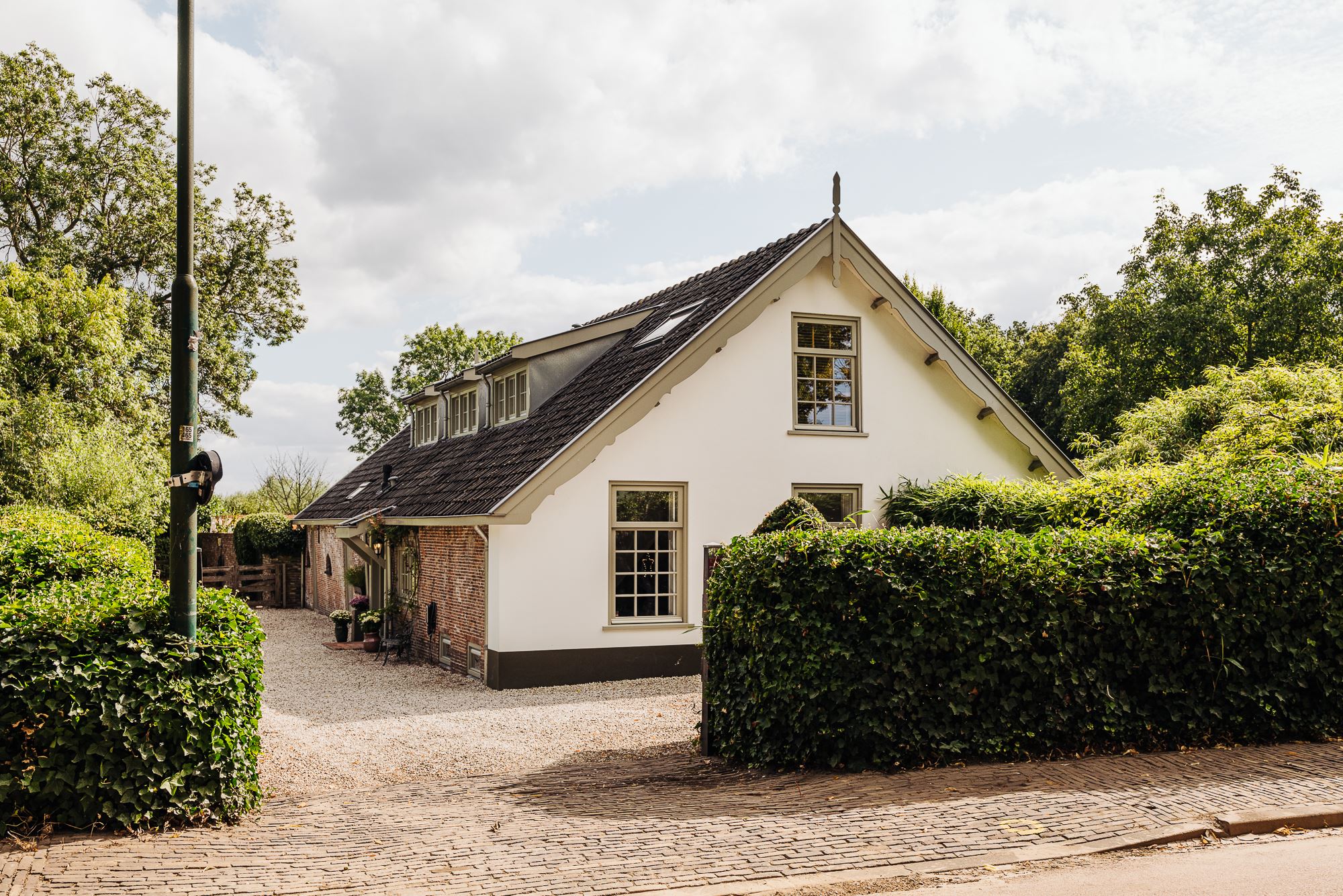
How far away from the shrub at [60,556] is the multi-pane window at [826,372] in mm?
9963

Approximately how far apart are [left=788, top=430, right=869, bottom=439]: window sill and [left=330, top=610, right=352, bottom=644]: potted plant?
10.4 meters

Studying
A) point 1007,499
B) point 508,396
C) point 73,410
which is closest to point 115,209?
point 73,410

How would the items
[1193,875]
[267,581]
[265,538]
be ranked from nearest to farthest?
[1193,875] < [265,538] < [267,581]

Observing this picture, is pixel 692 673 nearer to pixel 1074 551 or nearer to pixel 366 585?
pixel 1074 551

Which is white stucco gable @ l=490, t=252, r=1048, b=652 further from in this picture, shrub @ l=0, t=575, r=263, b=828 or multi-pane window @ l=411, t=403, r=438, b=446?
multi-pane window @ l=411, t=403, r=438, b=446

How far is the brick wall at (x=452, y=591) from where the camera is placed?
16016 millimetres

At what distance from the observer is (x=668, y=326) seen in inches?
722

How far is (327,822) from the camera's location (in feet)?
25.1

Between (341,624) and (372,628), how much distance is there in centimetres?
160

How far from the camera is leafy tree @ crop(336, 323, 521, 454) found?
55.3 metres

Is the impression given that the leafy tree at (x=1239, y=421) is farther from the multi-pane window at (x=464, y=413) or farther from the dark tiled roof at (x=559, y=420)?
the multi-pane window at (x=464, y=413)

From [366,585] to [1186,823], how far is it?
19.0 metres

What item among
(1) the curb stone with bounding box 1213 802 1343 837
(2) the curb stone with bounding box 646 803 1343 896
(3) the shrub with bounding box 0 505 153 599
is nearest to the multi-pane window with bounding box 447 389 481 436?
(3) the shrub with bounding box 0 505 153 599

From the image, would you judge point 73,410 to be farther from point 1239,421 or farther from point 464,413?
point 1239,421
